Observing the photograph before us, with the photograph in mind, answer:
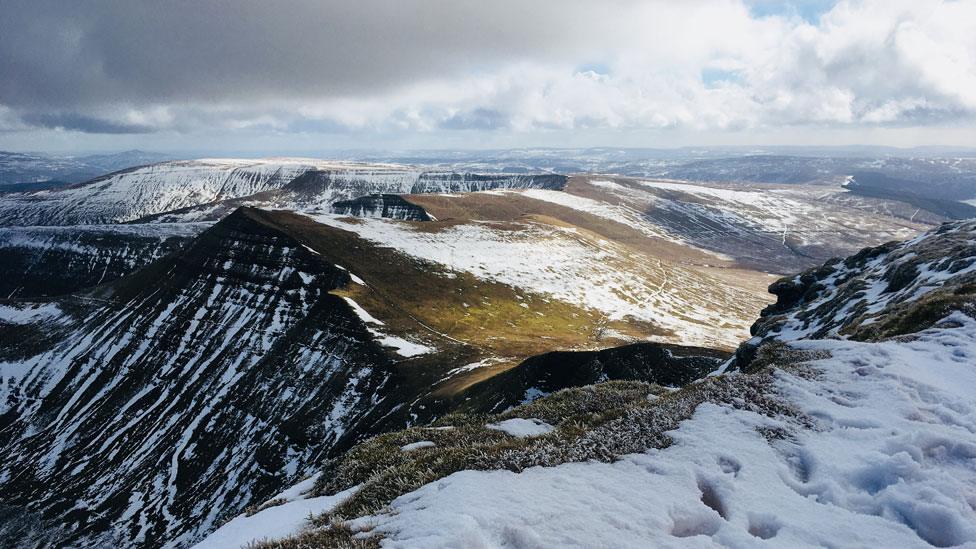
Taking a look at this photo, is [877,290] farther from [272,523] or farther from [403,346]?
[403,346]

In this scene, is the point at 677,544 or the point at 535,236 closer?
the point at 677,544

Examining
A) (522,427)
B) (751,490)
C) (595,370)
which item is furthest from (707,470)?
(595,370)

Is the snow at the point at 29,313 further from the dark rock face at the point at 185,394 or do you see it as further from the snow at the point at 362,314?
the snow at the point at 362,314

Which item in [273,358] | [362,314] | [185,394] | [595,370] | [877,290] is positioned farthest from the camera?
[362,314]

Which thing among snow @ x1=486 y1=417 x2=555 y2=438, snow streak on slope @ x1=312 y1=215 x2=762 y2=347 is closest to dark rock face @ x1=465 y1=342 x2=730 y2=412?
snow @ x1=486 y1=417 x2=555 y2=438

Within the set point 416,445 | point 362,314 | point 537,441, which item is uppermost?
point 537,441

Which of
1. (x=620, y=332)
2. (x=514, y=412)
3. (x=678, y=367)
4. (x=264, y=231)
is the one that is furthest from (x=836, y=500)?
(x=264, y=231)

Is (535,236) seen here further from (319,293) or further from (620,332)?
(319,293)
